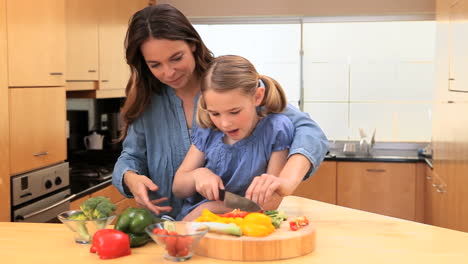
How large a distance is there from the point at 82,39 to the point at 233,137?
234cm

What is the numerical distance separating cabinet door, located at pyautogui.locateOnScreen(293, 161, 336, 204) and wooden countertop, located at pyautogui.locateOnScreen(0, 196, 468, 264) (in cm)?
308

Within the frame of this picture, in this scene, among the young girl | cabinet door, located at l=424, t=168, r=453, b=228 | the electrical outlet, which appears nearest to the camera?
the young girl

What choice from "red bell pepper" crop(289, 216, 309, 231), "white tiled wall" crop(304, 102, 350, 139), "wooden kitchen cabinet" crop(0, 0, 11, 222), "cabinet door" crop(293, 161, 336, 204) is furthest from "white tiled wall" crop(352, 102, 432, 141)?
"red bell pepper" crop(289, 216, 309, 231)

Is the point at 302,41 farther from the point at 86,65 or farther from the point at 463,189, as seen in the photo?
the point at 463,189

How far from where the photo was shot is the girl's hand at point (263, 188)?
6.38ft

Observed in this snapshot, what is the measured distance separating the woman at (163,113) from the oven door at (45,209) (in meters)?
1.02

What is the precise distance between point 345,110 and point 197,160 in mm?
3729

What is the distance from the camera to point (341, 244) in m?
1.93

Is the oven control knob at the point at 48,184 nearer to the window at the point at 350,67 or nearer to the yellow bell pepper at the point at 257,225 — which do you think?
the yellow bell pepper at the point at 257,225

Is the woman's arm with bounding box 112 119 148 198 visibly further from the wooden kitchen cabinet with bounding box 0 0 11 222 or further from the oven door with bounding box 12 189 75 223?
the oven door with bounding box 12 189 75 223

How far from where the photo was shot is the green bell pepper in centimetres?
187

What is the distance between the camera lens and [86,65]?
14.2 ft

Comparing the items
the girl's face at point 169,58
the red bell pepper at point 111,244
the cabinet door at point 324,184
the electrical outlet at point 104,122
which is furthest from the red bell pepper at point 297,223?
the electrical outlet at point 104,122

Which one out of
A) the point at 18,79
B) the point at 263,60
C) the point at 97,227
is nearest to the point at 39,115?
the point at 18,79
